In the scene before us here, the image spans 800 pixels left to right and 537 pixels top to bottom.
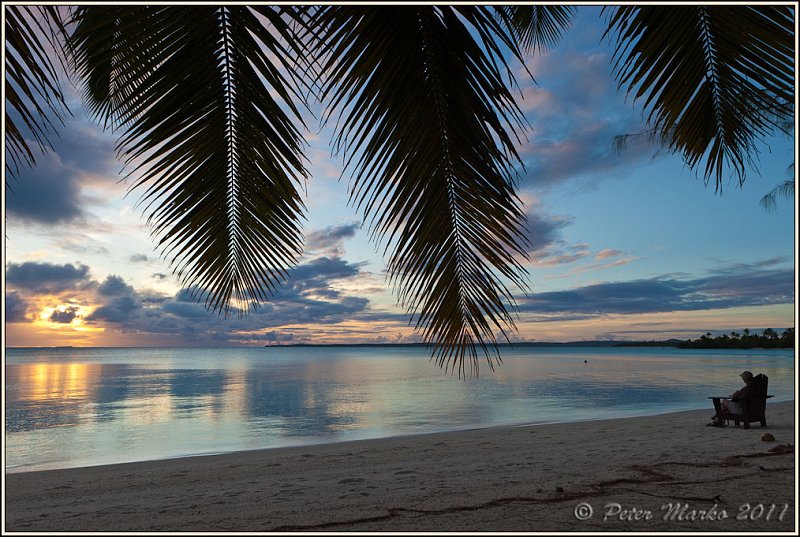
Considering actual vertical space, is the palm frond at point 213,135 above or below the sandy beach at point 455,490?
above

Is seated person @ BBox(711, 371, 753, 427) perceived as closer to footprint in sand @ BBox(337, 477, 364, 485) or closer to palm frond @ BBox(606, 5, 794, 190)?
footprint in sand @ BBox(337, 477, 364, 485)

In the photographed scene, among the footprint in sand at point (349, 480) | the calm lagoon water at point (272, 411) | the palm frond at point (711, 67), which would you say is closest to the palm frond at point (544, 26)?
the palm frond at point (711, 67)

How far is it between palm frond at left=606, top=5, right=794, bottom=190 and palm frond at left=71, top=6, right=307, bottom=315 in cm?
168

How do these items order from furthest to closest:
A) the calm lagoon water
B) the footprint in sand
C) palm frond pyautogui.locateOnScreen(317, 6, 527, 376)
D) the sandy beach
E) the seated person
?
the calm lagoon water → the seated person → the footprint in sand → the sandy beach → palm frond pyautogui.locateOnScreen(317, 6, 527, 376)

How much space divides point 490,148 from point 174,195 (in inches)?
55.6

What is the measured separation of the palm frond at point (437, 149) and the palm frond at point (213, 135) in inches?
12.4

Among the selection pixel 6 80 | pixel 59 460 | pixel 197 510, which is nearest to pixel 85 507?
pixel 197 510

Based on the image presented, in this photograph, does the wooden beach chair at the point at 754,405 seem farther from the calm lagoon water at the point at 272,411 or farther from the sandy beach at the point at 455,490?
the calm lagoon water at the point at 272,411

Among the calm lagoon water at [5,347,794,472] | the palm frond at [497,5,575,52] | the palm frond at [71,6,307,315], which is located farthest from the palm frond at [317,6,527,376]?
the calm lagoon water at [5,347,794,472]

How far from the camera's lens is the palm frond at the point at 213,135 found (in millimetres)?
2148

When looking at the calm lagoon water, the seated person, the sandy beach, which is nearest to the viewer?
the sandy beach

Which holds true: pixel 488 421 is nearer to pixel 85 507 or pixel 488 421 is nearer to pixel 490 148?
pixel 85 507

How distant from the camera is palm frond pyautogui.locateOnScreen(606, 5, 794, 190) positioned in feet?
7.78

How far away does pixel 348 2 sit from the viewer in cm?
209
